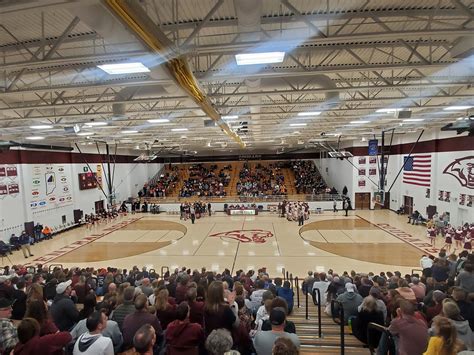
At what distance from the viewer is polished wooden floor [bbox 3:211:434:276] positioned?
13695 millimetres

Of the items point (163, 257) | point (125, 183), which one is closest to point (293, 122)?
point (163, 257)

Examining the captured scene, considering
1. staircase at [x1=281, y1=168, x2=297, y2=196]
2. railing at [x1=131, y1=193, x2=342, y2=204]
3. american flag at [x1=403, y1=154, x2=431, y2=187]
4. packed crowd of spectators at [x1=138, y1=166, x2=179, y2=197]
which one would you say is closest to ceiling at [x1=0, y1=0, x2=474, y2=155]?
american flag at [x1=403, y1=154, x2=431, y2=187]

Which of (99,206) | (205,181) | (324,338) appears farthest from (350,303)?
(205,181)

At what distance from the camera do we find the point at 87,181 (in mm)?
25922

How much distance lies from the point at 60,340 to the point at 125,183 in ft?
103

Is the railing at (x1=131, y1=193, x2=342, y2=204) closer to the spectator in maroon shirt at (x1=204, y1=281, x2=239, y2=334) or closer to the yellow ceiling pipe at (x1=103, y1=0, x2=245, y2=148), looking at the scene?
the yellow ceiling pipe at (x1=103, y1=0, x2=245, y2=148)

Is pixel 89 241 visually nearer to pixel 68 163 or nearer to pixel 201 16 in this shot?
pixel 68 163

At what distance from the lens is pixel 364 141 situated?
90.7 ft

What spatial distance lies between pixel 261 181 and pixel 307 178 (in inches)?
222

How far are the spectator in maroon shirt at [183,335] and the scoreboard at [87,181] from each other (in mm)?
24724

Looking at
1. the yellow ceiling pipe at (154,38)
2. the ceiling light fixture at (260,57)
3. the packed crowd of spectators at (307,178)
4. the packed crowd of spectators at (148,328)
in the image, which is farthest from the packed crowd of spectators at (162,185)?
the packed crowd of spectators at (148,328)

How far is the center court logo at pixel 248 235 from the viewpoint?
58.8ft

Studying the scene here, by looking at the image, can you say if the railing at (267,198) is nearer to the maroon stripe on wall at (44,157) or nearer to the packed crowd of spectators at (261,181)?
the packed crowd of spectators at (261,181)

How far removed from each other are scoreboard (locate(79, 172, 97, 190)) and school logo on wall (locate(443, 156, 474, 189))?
26088 mm
